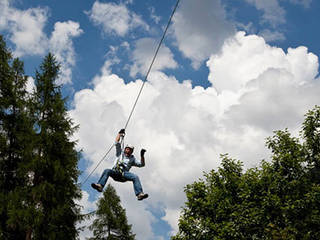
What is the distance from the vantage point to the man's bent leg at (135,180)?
9172 mm

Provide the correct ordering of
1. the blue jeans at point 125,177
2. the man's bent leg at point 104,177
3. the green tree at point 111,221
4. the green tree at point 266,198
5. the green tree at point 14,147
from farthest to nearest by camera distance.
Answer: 1. the green tree at point 111,221
2. the green tree at point 266,198
3. the green tree at point 14,147
4. the blue jeans at point 125,177
5. the man's bent leg at point 104,177

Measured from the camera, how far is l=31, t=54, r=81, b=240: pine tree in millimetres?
16625

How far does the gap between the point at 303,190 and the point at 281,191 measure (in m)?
1.33

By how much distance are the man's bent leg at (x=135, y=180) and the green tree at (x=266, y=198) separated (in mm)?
12274

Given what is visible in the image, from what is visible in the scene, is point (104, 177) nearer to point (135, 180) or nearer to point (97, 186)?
point (97, 186)

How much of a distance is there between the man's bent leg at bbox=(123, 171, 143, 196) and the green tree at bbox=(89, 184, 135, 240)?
2541 centimetres

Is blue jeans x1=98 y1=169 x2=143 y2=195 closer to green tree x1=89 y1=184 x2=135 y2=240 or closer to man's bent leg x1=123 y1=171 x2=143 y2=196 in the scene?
man's bent leg x1=123 y1=171 x2=143 y2=196

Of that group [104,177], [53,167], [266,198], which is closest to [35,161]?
[53,167]

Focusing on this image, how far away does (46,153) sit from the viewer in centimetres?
1792

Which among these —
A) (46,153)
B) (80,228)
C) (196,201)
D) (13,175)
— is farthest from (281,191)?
(13,175)

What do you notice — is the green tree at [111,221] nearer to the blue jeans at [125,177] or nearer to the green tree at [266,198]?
the green tree at [266,198]

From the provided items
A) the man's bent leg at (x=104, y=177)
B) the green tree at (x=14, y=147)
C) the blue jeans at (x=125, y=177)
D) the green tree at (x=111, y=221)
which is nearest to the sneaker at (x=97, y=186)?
the man's bent leg at (x=104, y=177)

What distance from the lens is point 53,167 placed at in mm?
17672

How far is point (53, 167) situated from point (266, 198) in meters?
12.7
